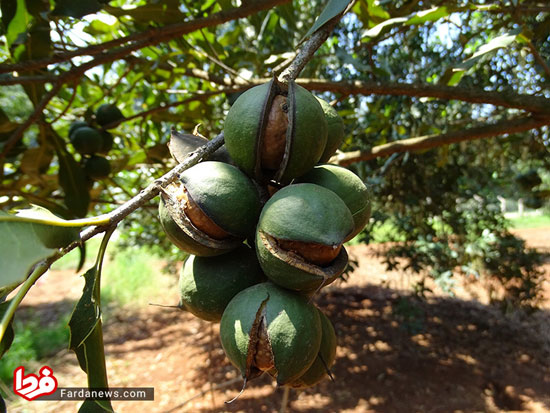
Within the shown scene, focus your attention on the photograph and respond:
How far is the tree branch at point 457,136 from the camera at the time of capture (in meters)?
2.26

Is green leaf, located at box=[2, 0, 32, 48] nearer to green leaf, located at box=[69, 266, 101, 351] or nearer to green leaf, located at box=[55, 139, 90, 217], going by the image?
green leaf, located at box=[55, 139, 90, 217]

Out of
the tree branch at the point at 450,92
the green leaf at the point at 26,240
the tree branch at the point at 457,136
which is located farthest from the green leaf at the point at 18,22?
the tree branch at the point at 457,136

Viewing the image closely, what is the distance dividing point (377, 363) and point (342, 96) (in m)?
5.04

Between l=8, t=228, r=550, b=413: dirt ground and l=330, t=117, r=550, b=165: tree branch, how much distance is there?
8.75 feet

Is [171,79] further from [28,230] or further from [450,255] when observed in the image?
[450,255]

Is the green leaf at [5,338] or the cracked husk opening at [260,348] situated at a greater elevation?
the green leaf at [5,338]

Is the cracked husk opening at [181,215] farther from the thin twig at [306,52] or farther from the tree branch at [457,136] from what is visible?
the tree branch at [457,136]

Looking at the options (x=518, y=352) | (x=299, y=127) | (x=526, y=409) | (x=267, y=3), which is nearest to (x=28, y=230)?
(x=299, y=127)

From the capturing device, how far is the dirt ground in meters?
5.12

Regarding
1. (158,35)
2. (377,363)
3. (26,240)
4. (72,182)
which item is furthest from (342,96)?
(377,363)

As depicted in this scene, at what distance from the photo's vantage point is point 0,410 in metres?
1.01

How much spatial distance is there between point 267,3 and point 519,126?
5.08 feet

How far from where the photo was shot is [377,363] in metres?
6.00

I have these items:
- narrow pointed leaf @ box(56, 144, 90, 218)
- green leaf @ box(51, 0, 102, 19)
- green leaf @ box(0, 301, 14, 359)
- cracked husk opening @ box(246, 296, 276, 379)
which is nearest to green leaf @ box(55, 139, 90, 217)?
narrow pointed leaf @ box(56, 144, 90, 218)
